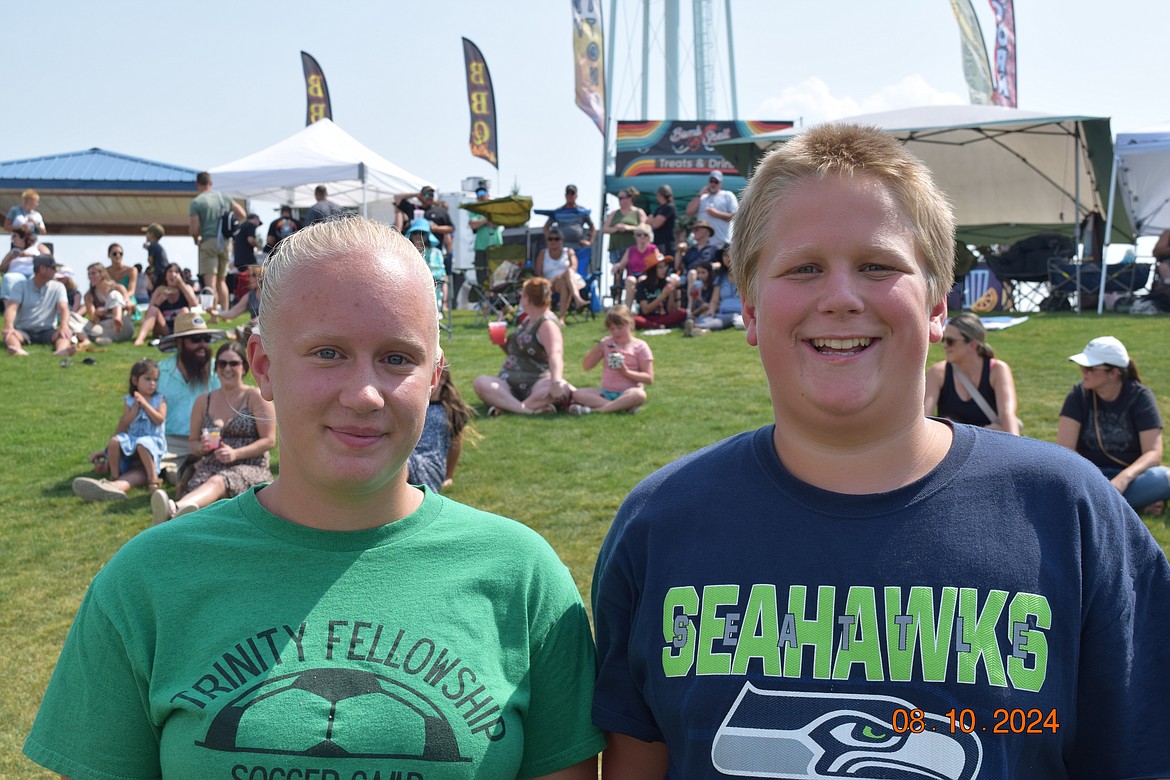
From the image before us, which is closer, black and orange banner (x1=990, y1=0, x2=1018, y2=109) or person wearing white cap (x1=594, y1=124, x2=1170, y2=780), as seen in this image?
person wearing white cap (x1=594, y1=124, x2=1170, y2=780)

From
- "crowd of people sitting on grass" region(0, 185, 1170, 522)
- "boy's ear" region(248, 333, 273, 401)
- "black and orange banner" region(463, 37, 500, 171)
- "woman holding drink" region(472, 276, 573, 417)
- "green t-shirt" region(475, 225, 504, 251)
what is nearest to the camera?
"boy's ear" region(248, 333, 273, 401)

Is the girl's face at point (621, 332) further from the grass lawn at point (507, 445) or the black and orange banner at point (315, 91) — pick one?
the black and orange banner at point (315, 91)

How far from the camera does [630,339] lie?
10.8m

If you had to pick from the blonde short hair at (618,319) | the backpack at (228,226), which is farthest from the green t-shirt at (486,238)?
the blonde short hair at (618,319)

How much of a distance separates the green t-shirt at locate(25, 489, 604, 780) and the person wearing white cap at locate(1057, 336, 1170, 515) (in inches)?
236

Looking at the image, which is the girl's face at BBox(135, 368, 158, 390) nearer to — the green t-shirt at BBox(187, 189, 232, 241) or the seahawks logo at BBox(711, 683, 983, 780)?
the seahawks logo at BBox(711, 683, 983, 780)

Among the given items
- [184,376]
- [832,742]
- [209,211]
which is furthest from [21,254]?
[832,742]

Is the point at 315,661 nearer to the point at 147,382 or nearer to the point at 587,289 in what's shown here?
the point at 147,382

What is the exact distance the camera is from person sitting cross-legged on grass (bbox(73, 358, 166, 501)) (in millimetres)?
7988

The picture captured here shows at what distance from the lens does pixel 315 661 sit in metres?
1.76

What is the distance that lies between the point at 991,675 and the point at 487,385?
886cm

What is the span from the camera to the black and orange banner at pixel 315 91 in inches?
1367
